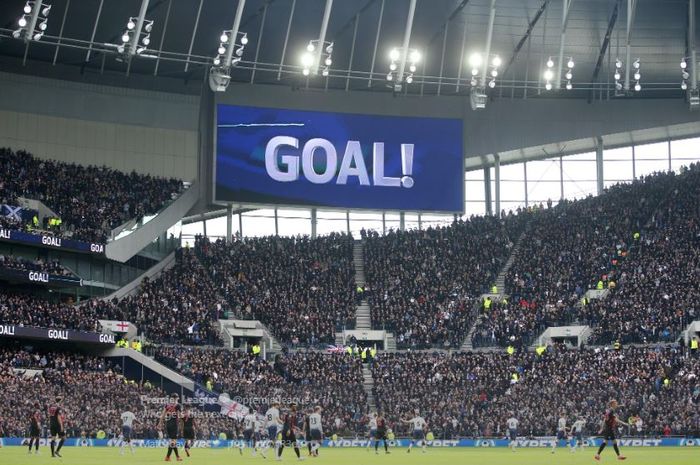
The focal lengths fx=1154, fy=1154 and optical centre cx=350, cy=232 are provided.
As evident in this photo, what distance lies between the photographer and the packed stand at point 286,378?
59812mm

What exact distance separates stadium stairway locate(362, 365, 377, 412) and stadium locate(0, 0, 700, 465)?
273 millimetres

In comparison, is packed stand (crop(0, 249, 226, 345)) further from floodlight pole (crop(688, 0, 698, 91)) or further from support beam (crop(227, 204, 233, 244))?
floodlight pole (crop(688, 0, 698, 91))

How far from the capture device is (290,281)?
75062 mm

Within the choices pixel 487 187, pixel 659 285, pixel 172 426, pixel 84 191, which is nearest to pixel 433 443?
pixel 659 285

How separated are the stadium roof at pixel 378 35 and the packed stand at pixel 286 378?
57.1 ft

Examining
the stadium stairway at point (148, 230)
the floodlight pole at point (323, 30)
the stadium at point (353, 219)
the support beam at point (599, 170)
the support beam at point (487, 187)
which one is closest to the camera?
the stadium at point (353, 219)

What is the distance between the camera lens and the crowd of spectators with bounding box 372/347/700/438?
55969 mm

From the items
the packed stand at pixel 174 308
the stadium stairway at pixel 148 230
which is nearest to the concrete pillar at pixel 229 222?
the stadium stairway at pixel 148 230

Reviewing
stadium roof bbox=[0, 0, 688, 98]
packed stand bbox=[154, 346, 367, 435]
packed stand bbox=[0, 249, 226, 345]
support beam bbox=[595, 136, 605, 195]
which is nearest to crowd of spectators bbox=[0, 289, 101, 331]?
packed stand bbox=[0, 249, 226, 345]

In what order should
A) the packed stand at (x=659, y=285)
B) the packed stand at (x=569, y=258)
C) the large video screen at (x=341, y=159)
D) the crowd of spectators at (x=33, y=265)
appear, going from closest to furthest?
1. the crowd of spectators at (x=33, y=265)
2. the packed stand at (x=659, y=285)
3. the packed stand at (x=569, y=258)
4. the large video screen at (x=341, y=159)

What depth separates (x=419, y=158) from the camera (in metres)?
80.2

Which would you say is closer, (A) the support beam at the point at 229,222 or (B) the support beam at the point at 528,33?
(B) the support beam at the point at 528,33

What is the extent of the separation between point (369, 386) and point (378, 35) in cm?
2253

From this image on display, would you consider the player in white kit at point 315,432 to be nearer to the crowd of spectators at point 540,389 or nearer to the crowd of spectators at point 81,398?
the crowd of spectators at point 81,398
